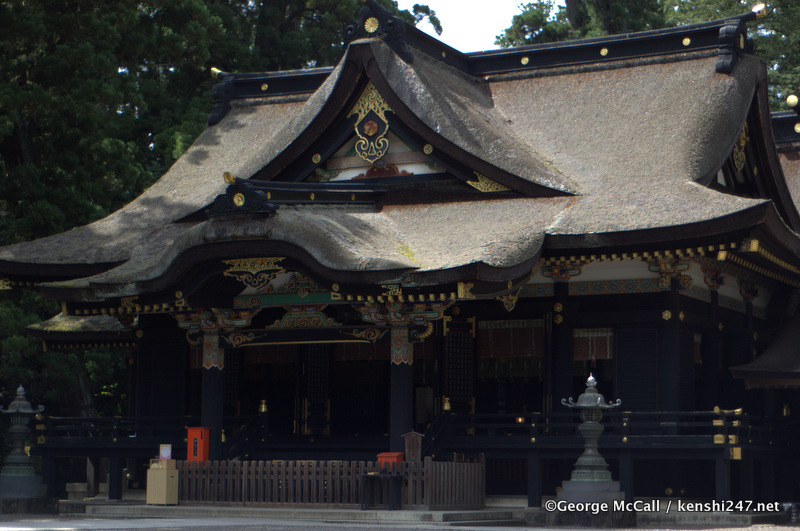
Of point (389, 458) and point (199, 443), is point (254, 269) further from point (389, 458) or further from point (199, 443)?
point (389, 458)

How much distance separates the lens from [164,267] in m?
19.5

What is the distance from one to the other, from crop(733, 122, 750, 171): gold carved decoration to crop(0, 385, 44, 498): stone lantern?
45.1 ft

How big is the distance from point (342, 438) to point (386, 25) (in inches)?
306

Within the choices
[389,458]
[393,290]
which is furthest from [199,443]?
[393,290]

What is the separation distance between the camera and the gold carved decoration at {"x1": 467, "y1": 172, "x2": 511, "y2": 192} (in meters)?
21.4

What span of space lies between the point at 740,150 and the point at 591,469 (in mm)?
8028

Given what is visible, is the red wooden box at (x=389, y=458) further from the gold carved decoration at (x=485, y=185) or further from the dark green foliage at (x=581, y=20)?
the dark green foliage at (x=581, y=20)

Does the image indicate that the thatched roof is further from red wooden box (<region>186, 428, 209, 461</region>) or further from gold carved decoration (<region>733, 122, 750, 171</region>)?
red wooden box (<region>186, 428, 209, 461</region>)

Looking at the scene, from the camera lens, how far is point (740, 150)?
23062 mm

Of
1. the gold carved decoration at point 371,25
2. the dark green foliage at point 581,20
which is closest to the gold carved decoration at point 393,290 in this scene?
the gold carved decoration at point 371,25

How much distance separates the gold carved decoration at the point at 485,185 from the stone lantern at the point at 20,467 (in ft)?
29.7

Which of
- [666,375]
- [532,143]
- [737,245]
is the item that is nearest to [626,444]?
[666,375]

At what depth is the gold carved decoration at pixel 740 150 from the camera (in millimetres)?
22812

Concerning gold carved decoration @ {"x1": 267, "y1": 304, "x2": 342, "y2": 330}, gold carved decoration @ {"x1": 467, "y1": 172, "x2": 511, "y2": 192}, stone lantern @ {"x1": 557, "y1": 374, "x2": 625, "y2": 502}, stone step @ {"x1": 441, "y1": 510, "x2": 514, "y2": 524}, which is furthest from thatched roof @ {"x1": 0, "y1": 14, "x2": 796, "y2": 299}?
stone step @ {"x1": 441, "y1": 510, "x2": 514, "y2": 524}
